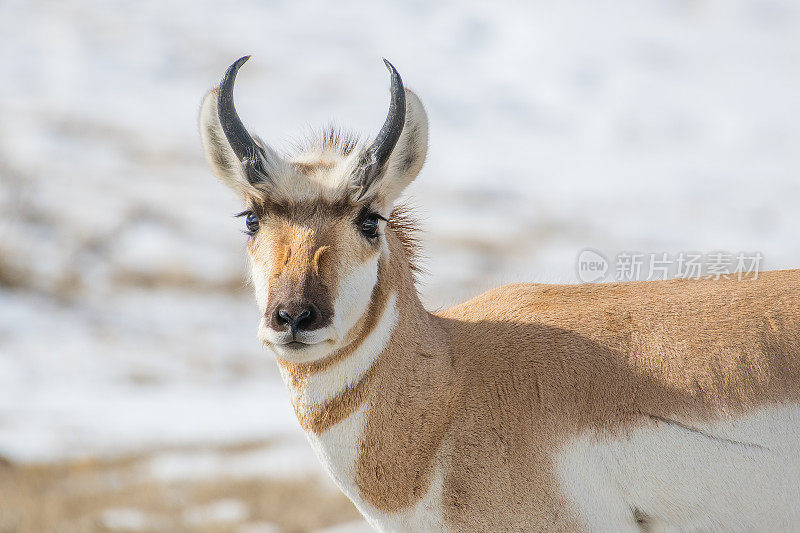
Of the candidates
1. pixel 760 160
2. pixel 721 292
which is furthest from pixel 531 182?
pixel 721 292

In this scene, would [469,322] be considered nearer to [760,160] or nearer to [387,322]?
[387,322]

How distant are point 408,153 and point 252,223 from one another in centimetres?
102

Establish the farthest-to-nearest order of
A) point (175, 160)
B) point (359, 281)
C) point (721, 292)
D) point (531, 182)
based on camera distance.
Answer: point (531, 182)
point (175, 160)
point (721, 292)
point (359, 281)

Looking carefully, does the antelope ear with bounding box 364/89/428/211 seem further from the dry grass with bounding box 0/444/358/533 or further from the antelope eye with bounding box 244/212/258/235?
the dry grass with bounding box 0/444/358/533

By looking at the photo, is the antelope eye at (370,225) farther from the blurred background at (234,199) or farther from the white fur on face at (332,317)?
the blurred background at (234,199)

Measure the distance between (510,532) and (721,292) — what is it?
2.05 m

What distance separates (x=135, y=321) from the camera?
26.1 metres

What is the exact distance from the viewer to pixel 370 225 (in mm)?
4758

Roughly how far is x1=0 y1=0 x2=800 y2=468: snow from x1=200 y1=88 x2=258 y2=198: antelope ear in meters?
1.02

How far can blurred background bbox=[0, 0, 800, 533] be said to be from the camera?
623 inches

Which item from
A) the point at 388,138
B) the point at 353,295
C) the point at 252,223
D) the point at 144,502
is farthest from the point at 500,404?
the point at 144,502

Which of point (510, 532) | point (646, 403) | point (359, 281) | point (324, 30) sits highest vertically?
point (324, 30)

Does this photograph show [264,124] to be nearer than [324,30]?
Yes

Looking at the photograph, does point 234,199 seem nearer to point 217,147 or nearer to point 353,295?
point 217,147
